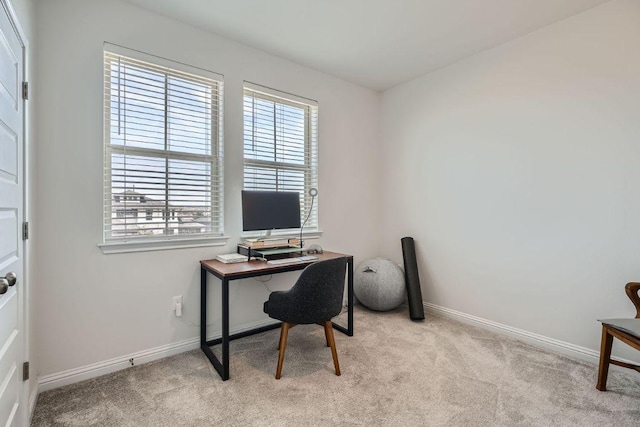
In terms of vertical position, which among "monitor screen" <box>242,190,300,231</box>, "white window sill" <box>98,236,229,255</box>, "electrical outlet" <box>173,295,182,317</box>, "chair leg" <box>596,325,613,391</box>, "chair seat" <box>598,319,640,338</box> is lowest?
"chair leg" <box>596,325,613,391</box>

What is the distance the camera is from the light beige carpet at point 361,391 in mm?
1613

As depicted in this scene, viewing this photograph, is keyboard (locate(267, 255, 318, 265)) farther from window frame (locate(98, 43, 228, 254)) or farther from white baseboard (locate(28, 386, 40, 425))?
white baseboard (locate(28, 386, 40, 425))

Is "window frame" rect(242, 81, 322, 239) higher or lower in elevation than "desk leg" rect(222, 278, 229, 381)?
higher

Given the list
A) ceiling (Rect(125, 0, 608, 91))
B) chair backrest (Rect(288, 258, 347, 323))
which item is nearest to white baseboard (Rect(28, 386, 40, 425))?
chair backrest (Rect(288, 258, 347, 323))

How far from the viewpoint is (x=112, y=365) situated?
2.05 m

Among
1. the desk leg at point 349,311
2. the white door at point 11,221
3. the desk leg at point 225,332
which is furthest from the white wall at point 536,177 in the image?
the white door at point 11,221

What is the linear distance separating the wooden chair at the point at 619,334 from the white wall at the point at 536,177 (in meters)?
0.21

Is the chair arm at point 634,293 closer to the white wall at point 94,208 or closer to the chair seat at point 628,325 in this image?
the chair seat at point 628,325

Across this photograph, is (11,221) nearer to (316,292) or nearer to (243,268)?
(243,268)

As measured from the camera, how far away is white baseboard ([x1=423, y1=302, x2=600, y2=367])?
2227mm

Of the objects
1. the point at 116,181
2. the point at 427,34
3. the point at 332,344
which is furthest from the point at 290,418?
the point at 427,34

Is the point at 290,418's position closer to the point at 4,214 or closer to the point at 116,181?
the point at 4,214

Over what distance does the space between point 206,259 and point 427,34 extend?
2.64m

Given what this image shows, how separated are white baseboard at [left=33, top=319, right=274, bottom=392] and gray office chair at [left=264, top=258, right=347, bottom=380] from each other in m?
0.84
